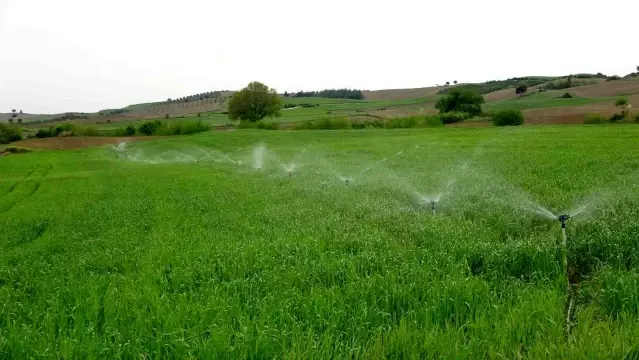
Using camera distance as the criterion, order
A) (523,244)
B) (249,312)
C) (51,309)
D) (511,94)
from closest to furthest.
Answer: (249,312)
(51,309)
(523,244)
(511,94)

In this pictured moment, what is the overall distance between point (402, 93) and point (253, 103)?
8231 centimetres

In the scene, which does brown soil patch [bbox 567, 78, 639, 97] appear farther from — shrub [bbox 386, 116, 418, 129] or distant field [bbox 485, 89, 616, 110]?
shrub [bbox 386, 116, 418, 129]

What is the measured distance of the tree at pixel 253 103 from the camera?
353ft

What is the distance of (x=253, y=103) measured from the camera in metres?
107

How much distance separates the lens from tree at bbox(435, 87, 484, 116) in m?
103

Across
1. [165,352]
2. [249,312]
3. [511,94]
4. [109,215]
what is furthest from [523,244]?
[511,94]

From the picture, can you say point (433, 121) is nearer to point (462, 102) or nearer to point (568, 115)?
point (462, 102)

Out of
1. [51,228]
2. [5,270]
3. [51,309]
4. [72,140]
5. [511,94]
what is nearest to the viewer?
[51,309]

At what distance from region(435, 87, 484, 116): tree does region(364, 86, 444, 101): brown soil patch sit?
5247cm

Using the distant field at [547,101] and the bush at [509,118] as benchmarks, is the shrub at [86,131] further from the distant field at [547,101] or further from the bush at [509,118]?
the distant field at [547,101]

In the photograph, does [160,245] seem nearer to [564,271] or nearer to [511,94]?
[564,271]

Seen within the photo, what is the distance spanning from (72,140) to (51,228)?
83.6m

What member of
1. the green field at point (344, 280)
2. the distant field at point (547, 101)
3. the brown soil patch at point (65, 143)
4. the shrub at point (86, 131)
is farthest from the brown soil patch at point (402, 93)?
the green field at point (344, 280)

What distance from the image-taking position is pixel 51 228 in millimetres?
14883
